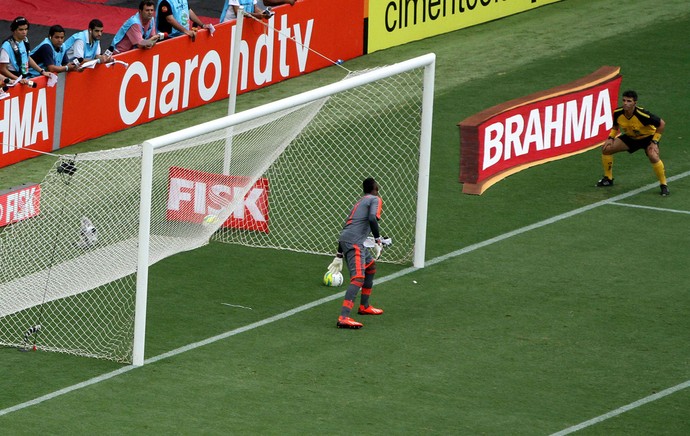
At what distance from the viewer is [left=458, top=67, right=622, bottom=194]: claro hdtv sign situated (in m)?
17.2

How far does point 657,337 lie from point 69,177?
20.2 feet

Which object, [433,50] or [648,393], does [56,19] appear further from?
[648,393]

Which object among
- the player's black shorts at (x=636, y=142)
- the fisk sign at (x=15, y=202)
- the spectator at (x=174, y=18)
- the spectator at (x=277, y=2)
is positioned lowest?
the fisk sign at (x=15, y=202)

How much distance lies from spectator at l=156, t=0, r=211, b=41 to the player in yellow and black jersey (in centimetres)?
639

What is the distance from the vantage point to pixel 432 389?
14.0 m

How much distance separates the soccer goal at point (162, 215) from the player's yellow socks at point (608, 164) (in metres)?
2.65

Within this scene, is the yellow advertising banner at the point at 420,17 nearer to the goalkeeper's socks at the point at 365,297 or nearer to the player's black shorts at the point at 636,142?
the player's black shorts at the point at 636,142

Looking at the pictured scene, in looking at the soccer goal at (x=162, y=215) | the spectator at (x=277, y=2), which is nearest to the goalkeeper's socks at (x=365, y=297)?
the soccer goal at (x=162, y=215)

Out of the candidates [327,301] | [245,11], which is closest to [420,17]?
[245,11]

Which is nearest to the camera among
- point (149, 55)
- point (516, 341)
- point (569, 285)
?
point (516, 341)

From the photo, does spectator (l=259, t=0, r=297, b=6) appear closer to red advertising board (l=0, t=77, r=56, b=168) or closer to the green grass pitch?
the green grass pitch

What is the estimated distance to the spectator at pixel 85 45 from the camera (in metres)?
21.1

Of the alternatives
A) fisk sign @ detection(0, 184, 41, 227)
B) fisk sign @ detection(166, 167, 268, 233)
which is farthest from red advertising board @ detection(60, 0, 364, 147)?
fisk sign @ detection(166, 167, 268, 233)

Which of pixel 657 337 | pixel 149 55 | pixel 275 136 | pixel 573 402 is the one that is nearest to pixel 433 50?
pixel 149 55
